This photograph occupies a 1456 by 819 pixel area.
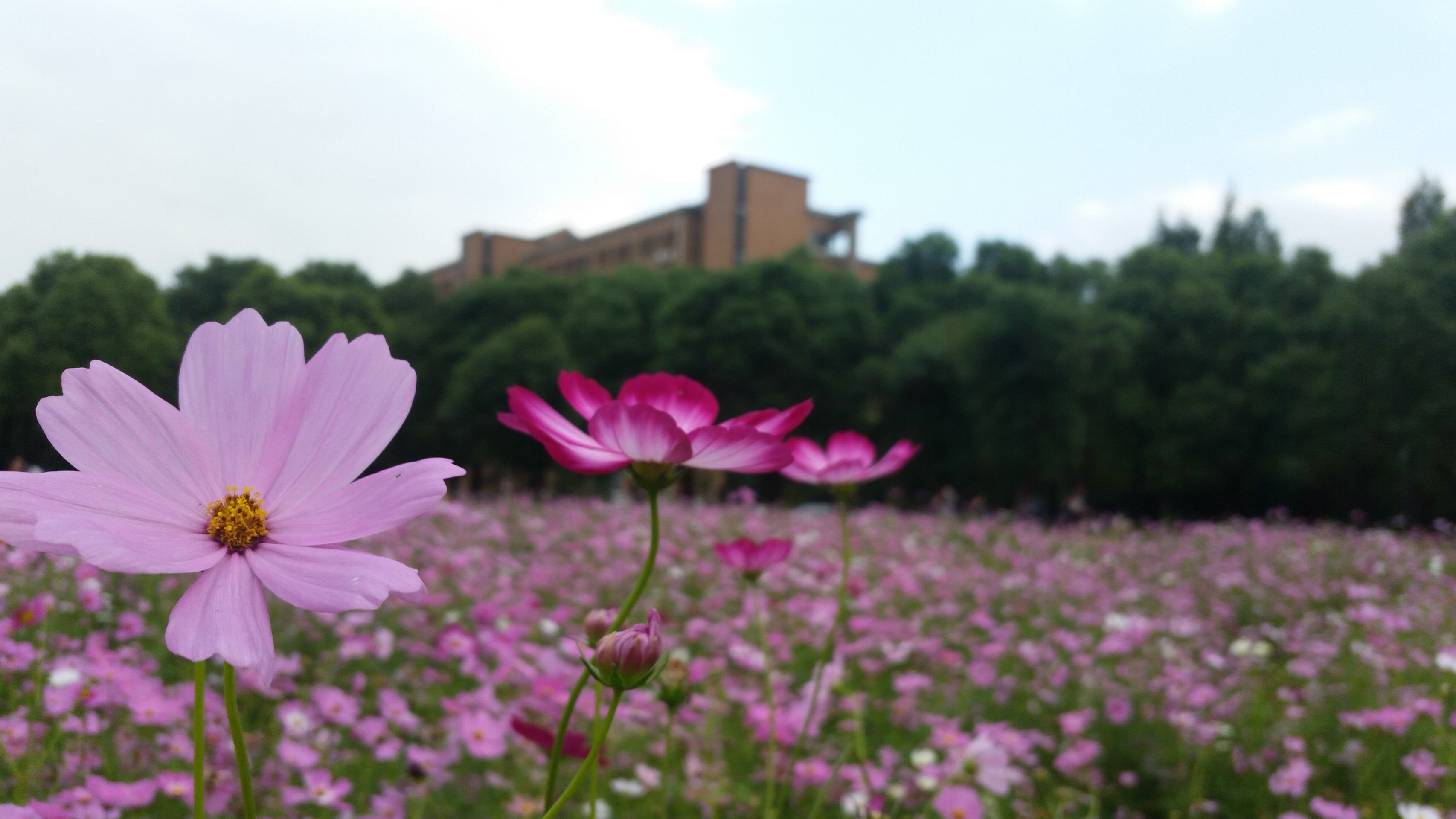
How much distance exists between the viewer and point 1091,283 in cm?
2584

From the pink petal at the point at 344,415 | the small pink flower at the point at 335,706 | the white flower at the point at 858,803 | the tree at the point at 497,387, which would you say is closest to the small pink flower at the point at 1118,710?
the white flower at the point at 858,803

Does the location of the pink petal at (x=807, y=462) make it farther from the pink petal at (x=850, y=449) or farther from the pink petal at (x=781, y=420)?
the pink petal at (x=781, y=420)

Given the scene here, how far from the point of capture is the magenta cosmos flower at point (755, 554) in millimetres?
883

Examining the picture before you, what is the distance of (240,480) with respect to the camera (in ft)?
1.47

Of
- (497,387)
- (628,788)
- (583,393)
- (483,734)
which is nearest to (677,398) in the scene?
(583,393)

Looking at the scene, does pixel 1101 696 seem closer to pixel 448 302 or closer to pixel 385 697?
pixel 385 697

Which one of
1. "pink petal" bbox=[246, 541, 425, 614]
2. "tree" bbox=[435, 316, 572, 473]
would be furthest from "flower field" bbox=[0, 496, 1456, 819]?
"tree" bbox=[435, 316, 572, 473]

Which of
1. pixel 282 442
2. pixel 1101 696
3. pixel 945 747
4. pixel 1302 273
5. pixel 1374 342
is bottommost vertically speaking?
pixel 1101 696

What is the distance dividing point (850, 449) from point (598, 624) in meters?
0.43

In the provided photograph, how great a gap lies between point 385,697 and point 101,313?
905 millimetres

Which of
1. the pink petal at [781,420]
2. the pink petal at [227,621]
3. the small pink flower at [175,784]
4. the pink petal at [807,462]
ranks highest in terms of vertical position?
the pink petal at [781,420]

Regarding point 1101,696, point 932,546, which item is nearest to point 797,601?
point 1101,696

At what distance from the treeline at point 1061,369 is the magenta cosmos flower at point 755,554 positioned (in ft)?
47.0

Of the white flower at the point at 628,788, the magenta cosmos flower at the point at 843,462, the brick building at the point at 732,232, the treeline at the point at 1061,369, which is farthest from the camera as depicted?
the brick building at the point at 732,232
